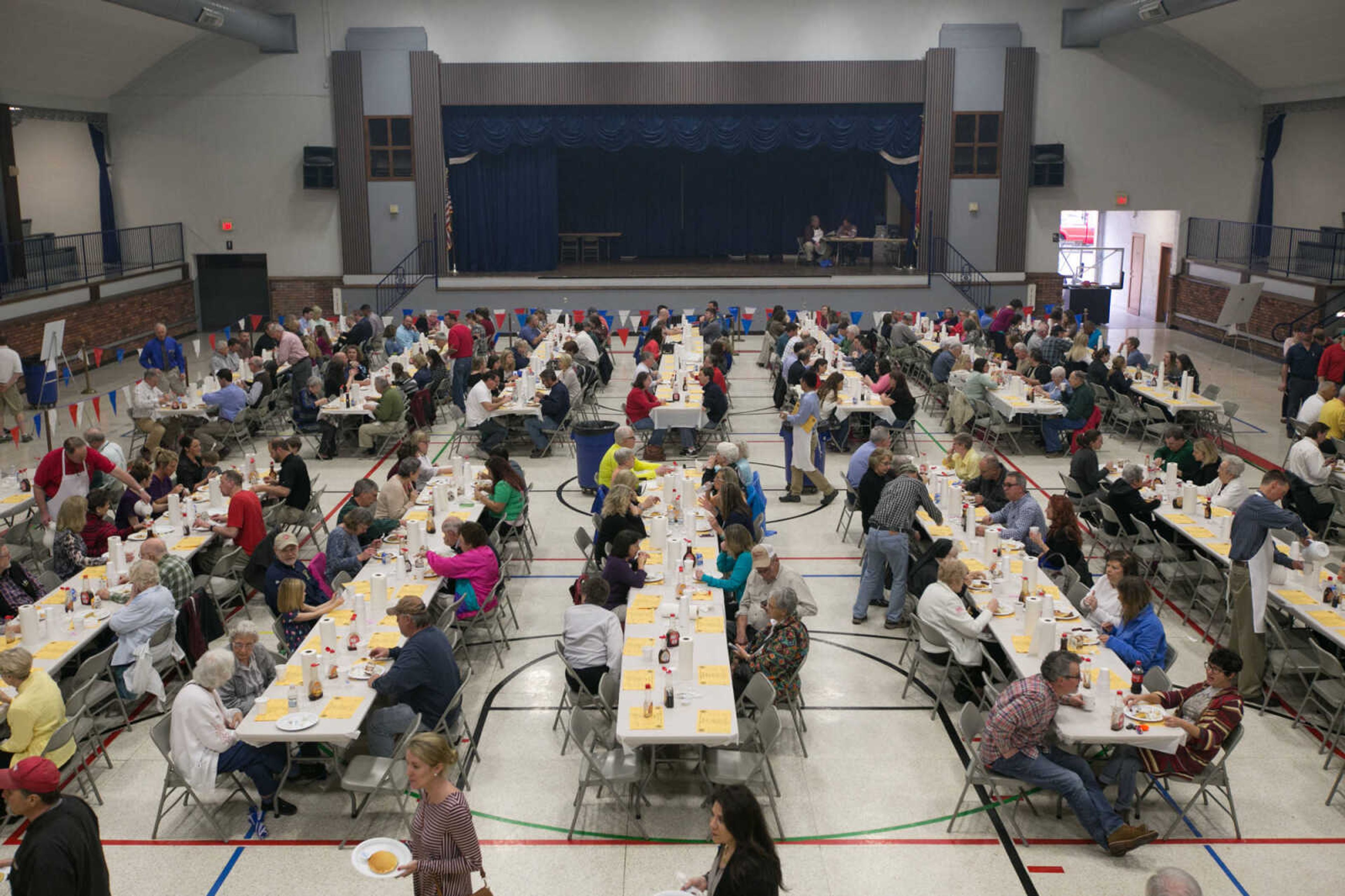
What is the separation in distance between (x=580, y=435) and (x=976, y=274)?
54.2ft

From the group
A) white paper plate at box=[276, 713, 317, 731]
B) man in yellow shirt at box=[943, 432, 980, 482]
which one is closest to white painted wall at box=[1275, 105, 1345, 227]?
man in yellow shirt at box=[943, 432, 980, 482]

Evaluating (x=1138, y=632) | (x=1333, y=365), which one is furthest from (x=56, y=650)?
(x=1333, y=365)

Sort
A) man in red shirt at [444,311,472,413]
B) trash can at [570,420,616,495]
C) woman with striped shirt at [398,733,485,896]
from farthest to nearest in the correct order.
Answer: man in red shirt at [444,311,472,413], trash can at [570,420,616,495], woman with striped shirt at [398,733,485,896]

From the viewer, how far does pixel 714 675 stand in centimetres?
784

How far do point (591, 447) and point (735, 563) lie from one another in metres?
5.30

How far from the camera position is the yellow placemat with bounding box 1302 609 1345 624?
8539 millimetres

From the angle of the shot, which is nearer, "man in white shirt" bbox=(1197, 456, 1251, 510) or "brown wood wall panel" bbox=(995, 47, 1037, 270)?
"man in white shirt" bbox=(1197, 456, 1251, 510)

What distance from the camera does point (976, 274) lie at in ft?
91.6

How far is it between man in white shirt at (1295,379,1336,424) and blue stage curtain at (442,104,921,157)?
15.0 m

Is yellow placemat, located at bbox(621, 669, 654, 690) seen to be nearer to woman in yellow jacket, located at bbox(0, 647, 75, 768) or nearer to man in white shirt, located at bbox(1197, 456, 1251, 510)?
woman in yellow jacket, located at bbox(0, 647, 75, 768)

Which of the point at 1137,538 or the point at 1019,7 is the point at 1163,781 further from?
the point at 1019,7

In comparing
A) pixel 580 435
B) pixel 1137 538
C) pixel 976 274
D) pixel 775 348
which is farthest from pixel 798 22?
pixel 1137 538

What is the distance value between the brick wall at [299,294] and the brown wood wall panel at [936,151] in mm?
14183

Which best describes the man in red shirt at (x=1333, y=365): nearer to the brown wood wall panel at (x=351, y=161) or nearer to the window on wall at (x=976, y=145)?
the window on wall at (x=976, y=145)
